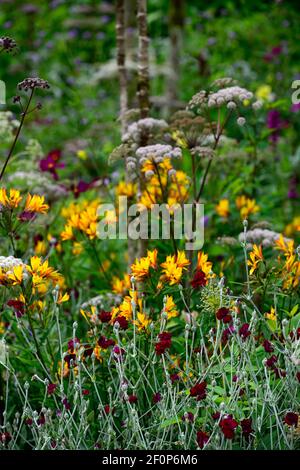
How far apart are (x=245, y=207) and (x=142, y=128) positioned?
0.89 metres

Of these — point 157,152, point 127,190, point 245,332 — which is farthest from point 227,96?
point 245,332

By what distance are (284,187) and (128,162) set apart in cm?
289

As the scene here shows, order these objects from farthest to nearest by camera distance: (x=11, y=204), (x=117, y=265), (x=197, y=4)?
1. (x=197, y=4)
2. (x=117, y=265)
3. (x=11, y=204)

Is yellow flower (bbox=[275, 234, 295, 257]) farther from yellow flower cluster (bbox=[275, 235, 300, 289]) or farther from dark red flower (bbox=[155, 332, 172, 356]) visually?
dark red flower (bbox=[155, 332, 172, 356])

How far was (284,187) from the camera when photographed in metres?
6.07

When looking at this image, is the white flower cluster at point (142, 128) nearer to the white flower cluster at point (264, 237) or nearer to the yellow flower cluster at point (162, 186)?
the yellow flower cluster at point (162, 186)

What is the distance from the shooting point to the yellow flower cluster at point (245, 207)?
416 cm

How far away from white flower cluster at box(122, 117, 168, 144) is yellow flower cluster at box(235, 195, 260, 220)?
0.71 meters

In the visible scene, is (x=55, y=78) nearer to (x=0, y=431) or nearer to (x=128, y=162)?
(x=128, y=162)

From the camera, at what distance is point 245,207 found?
14.0 feet

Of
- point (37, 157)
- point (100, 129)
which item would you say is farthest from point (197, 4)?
point (37, 157)

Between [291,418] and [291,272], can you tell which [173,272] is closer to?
[291,272]

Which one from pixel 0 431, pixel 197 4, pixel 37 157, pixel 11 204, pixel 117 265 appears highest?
pixel 197 4

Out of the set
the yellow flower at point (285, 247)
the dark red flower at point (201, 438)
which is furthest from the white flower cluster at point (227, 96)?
the dark red flower at point (201, 438)
